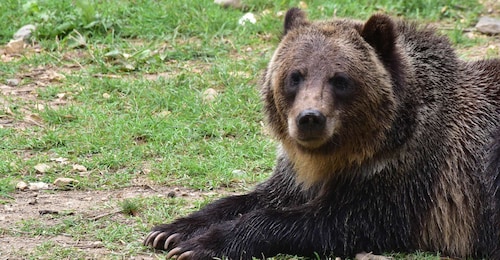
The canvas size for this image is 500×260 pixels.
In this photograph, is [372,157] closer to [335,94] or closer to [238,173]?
[335,94]

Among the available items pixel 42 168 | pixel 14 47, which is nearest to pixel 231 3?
pixel 14 47

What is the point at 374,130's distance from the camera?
623 cm

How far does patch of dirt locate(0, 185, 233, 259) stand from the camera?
6.38 meters

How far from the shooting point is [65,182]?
779 cm

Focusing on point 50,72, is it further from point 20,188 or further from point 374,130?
point 374,130

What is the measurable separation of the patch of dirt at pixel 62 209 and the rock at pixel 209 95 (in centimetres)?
219

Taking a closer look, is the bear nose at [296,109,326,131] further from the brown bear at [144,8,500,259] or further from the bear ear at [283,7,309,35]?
the bear ear at [283,7,309,35]

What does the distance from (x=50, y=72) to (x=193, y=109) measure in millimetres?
2053

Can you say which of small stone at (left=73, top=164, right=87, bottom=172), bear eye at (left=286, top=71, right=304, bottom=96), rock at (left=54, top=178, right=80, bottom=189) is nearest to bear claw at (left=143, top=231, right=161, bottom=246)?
bear eye at (left=286, top=71, right=304, bottom=96)

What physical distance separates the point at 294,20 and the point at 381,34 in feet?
2.36

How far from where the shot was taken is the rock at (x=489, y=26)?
1131 cm

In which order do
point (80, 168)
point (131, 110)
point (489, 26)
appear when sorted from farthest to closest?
point (489, 26)
point (131, 110)
point (80, 168)

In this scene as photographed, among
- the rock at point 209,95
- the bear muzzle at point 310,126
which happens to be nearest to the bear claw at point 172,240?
the bear muzzle at point 310,126

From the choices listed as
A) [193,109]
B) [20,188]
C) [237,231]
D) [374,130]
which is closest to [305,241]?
[237,231]
